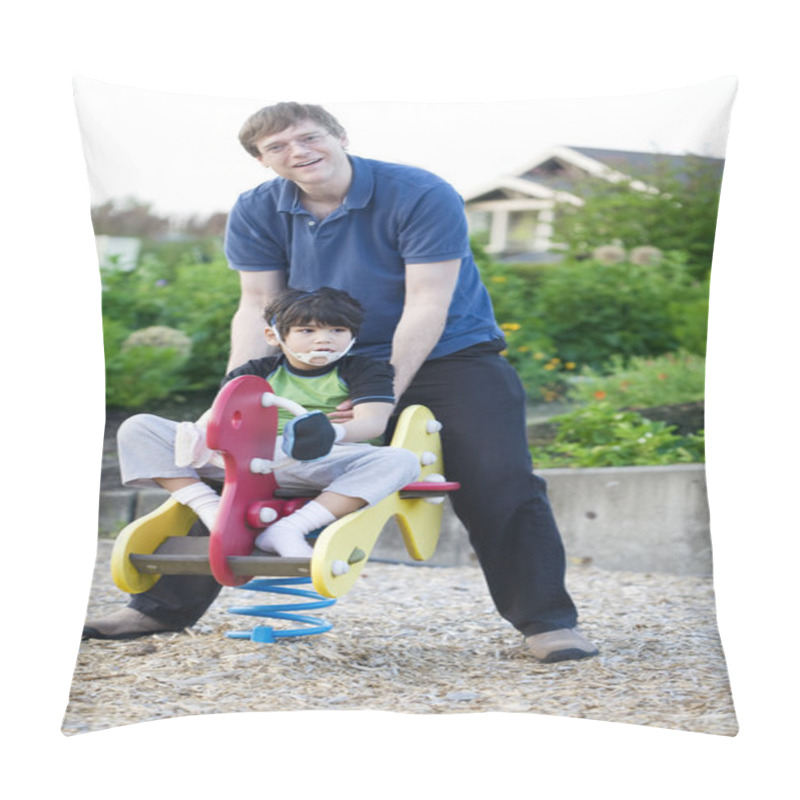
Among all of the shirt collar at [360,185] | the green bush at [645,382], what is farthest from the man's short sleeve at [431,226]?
the green bush at [645,382]

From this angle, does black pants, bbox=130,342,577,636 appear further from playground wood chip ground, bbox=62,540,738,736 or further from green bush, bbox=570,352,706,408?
green bush, bbox=570,352,706,408

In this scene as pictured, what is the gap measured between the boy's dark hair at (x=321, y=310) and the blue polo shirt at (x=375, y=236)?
0.02 meters

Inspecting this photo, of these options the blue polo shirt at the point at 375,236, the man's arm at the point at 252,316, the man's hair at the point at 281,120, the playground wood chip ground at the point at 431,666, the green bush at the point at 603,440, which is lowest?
the playground wood chip ground at the point at 431,666

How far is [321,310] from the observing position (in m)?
3.73

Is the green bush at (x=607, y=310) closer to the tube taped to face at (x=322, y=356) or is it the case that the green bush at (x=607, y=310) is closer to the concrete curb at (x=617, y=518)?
the concrete curb at (x=617, y=518)

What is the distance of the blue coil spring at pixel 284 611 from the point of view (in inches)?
149

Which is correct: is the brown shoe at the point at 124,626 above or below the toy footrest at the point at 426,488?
below

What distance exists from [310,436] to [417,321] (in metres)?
0.50

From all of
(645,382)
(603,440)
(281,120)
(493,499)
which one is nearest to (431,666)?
(493,499)

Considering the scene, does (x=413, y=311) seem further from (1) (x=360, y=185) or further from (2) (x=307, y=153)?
(2) (x=307, y=153)

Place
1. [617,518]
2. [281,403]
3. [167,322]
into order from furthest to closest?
[617,518] < [167,322] < [281,403]

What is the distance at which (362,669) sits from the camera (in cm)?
371

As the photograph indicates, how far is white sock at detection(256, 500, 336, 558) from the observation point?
11.4 feet

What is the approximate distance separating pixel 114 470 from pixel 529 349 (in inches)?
52.5
